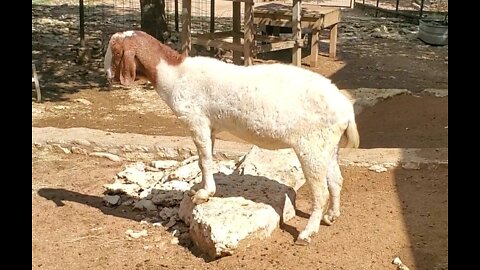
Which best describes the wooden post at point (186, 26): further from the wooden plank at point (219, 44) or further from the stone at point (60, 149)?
the stone at point (60, 149)

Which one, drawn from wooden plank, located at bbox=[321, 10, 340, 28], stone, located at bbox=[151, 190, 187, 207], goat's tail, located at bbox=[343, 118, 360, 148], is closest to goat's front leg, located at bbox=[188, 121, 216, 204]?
stone, located at bbox=[151, 190, 187, 207]

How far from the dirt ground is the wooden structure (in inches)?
72.4

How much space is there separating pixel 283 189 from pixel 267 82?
→ 3.85 feet

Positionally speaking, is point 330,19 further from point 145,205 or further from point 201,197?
point 201,197

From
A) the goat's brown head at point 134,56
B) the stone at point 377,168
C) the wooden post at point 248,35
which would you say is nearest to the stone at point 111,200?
the goat's brown head at point 134,56

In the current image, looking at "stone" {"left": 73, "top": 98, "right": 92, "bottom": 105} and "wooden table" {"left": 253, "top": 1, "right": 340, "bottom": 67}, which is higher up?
"wooden table" {"left": 253, "top": 1, "right": 340, "bottom": 67}

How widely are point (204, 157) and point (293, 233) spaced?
0.97m

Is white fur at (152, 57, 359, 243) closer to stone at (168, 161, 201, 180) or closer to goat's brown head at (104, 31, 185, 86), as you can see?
goat's brown head at (104, 31, 185, 86)

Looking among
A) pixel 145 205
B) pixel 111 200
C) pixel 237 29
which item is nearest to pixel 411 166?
pixel 145 205

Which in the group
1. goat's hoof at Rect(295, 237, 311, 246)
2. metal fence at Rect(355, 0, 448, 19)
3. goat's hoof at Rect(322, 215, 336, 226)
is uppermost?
metal fence at Rect(355, 0, 448, 19)

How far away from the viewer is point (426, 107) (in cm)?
910

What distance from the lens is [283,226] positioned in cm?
525

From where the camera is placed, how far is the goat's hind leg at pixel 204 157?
496 cm

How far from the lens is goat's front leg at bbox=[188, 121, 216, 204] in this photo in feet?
16.3
